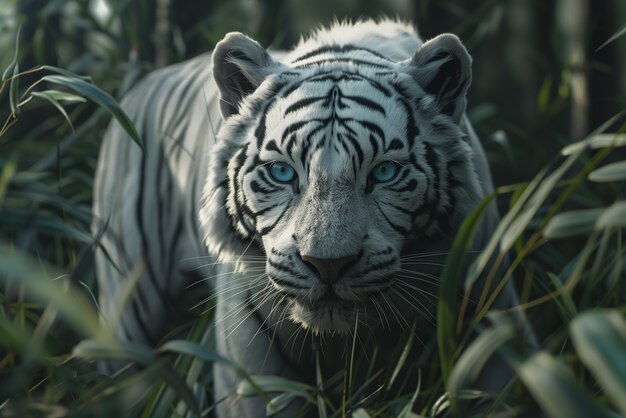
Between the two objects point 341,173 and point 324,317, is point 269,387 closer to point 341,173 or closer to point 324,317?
point 324,317

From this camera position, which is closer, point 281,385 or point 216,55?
point 281,385

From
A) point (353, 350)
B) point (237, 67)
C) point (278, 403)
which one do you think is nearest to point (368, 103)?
point (237, 67)

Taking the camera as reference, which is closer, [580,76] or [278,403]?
[278,403]

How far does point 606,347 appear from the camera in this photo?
4.27 feet

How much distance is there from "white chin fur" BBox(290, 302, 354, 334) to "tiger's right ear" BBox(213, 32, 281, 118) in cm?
73

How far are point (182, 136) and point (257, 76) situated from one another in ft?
2.88

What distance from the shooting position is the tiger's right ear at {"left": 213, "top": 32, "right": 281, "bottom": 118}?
263 cm

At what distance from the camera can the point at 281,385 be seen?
6.38ft

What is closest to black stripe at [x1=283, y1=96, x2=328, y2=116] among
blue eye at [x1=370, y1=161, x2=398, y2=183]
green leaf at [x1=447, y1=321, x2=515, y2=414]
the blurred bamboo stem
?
blue eye at [x1=370, y1=161, x2=398, y2=183]

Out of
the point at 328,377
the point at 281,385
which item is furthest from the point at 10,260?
the point at 328,377

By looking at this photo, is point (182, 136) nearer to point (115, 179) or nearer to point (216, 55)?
point (115, 179)

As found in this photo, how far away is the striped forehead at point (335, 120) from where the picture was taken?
2320 mm

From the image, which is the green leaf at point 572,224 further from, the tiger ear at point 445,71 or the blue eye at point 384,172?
the tiger ear at point 445,71

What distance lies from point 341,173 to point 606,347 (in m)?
1.07
